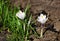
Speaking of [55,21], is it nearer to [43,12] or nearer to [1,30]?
[43,12]

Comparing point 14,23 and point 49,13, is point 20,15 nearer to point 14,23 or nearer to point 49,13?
point 14,23

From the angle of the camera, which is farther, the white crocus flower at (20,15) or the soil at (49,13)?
the white crocus flower at (20,15)

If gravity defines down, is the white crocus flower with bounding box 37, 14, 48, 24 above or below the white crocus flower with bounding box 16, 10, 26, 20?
below

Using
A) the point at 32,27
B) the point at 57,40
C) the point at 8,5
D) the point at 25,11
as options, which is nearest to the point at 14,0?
the point at 8,5

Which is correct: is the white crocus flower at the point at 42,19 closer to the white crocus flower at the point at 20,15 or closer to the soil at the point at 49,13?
the soil at the point at 49,13

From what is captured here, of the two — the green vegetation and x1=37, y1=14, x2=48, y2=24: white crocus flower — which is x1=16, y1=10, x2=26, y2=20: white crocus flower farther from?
x1=37, y1=14, x2=48, y2=24: white crocus flower

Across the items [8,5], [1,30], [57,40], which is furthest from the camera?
[8,5]

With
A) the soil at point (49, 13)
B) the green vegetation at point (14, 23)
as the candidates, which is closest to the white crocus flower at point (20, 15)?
the green vegetation at point (14, 23)

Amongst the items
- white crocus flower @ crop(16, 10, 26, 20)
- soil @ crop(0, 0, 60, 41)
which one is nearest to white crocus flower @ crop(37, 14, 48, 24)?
soil @ crop(0, 0, 60, 41)
